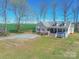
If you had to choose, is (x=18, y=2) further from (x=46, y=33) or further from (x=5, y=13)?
(x=46, y=33)

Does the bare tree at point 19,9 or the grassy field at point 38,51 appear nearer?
the grassy field at point 38,51

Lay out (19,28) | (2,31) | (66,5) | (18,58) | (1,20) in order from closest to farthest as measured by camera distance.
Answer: (18,58)
(2,31)
(1,20)
(19,28)
(66,5)

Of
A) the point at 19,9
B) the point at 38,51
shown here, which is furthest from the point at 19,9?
the point at 38,51

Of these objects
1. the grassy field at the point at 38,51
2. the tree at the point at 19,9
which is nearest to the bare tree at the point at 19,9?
the tree at the point at 19,9

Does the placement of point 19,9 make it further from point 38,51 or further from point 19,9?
point 38,51

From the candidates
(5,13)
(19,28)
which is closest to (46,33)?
(5,13)

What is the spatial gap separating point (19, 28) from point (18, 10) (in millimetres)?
4194

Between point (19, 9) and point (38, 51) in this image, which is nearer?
point (38, 51)

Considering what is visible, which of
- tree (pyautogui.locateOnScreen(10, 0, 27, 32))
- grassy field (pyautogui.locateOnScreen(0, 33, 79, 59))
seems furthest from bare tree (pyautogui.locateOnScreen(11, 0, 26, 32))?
grassy field (pyautogui.locateOnScreen(0, 33, 79, 59))

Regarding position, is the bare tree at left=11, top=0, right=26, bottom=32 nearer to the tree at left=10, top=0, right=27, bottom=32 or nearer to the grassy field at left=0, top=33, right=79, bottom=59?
the tree at left=10, top=0, right=27, bottom=32

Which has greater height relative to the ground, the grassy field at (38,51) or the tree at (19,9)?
the tree at (19,9)

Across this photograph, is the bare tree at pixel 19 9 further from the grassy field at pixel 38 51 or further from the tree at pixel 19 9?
the grassy field at pixel 38 51

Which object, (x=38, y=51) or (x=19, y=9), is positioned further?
(x=19, y=9)

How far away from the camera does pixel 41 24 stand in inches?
1735
